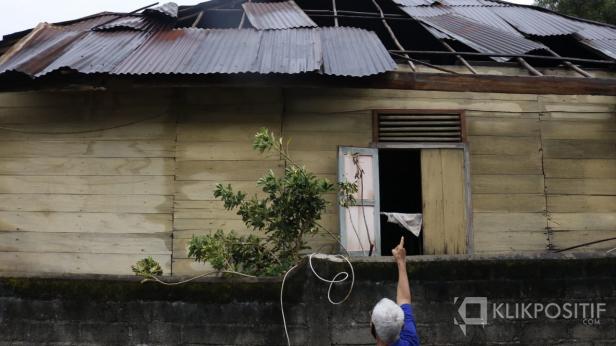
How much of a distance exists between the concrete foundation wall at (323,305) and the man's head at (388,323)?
0.87 meters

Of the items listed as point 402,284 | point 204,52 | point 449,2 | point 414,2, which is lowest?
point 402,284

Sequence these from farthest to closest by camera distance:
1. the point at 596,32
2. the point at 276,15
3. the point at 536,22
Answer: the point at 536,22 → the point at 596,32 → the point at 276,15

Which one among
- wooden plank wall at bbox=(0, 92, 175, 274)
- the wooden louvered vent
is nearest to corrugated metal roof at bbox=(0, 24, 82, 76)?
wooden plank wall at bbox=(0, 92, 175, 274)

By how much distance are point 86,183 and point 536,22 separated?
6995mm

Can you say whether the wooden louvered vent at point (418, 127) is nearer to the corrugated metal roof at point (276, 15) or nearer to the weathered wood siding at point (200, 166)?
the weathered wood siding at point (200, 166)

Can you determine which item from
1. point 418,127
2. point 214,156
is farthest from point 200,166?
point 418,127

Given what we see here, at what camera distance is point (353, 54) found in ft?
18.8

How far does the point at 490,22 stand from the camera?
7.81m

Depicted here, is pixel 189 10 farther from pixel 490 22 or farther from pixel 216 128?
pixel 490 22

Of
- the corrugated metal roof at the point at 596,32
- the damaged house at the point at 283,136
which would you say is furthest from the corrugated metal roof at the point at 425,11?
the corrugated metal roof at the point at 596,32

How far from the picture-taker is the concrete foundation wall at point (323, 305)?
3.69 metres

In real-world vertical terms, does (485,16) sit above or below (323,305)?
above

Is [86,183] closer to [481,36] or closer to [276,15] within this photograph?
[276,15]

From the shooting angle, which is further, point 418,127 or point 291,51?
point 418,127
